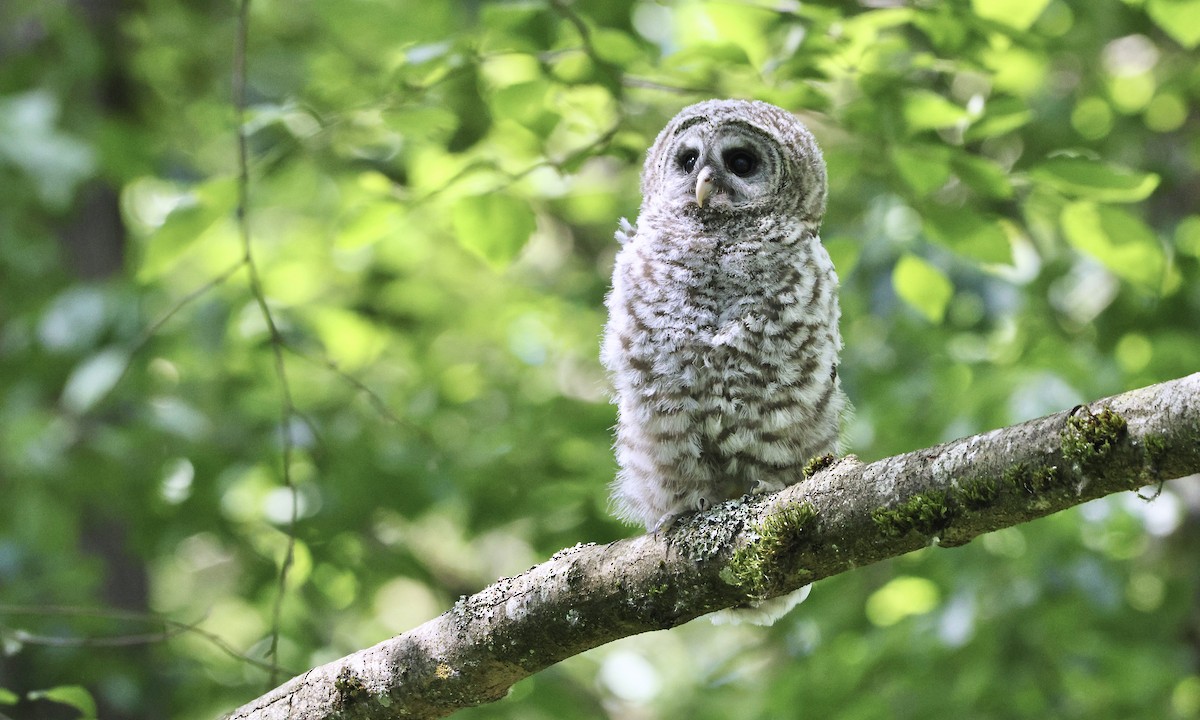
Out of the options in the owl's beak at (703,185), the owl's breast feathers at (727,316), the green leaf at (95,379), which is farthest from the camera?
the green leaf at (95,379)

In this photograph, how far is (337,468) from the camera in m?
3.93

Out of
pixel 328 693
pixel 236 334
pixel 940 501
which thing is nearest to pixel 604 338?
pixel 328 693

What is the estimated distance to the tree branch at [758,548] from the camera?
1.50 m

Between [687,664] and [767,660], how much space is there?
2155 millimetres

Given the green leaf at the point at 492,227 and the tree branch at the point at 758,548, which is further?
the green leaf at the point at 492,227

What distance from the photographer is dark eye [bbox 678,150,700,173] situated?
9.09 ft

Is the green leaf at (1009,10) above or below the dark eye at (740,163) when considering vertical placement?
above

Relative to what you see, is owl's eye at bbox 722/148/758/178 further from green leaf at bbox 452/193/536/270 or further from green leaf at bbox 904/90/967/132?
green leaf at bbox 452/193/536/270

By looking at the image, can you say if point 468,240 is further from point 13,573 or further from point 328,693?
point 13,573

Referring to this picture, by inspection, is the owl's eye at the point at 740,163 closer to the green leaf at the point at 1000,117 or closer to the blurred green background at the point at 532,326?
the blurred green background at the point at 532,326

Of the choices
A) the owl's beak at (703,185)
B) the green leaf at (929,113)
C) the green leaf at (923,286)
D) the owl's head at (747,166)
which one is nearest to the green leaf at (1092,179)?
the green leaf at (929,113)

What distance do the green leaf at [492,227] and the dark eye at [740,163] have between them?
2.02 ft

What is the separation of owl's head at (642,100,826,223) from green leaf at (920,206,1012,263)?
29 centimetres

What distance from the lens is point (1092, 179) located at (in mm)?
2596
